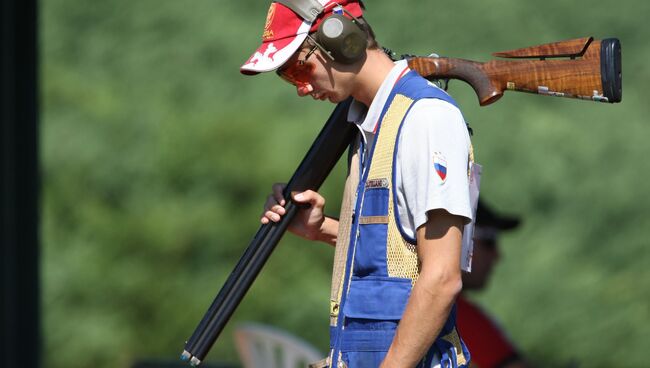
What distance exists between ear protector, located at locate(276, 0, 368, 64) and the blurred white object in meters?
2.03

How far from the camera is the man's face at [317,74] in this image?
2.23 meters

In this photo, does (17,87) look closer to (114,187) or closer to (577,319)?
(114,187)

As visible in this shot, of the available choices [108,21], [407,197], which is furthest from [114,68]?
[407,197]

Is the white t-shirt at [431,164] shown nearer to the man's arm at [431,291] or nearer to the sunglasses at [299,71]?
the man's arm at [431,291]

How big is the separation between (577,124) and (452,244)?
281 centimetres

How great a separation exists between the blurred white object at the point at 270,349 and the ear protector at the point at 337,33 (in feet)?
6.67

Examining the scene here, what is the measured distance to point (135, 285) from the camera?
4859 mm

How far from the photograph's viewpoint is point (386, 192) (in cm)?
211

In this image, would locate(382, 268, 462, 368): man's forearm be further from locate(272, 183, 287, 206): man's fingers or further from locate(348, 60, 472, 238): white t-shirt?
locate(272, 183, 287, 206): man's fingers

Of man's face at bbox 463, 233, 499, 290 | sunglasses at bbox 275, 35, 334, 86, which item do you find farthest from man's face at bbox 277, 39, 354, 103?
man's face at bbox 463, 233, 499, 290

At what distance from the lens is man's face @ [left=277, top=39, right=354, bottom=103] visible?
7.31 feet

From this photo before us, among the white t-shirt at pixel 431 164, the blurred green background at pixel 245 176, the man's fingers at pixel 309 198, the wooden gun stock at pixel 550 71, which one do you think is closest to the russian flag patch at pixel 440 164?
the white t-shirt at pixel 431 164

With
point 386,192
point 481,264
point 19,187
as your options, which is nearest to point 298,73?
point 386,192

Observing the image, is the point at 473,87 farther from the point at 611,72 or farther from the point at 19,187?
the point at 19,187
